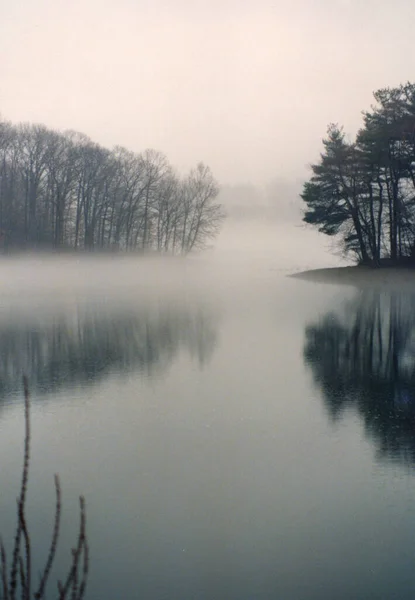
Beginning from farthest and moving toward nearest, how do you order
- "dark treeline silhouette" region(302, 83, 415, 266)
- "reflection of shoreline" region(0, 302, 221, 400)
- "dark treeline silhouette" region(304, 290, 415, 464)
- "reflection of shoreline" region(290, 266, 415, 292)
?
"dark treeline silhouette" region(302, 83, 415, 266)
"reflection of shoreline" region(290, 266, 415, 292)
"reflection of shoreline" region(0, 302, 221, 400)
"dark treeline silhouette" region(304, 290, 415, 464)

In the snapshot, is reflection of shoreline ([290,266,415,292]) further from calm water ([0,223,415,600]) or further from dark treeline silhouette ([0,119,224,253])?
dark treeline silhouette ([0,119,224,253])

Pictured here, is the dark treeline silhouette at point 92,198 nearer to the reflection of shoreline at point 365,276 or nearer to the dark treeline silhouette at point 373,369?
the reflection of shoreline at point 365,276

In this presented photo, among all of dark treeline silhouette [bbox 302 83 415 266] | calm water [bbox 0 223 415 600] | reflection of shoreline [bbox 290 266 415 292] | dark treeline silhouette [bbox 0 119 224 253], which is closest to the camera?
calm water [bbox 0 223 415 600]

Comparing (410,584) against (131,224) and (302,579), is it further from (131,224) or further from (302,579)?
(131,224)

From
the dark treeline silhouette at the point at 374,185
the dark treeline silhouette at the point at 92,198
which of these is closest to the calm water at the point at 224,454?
the dark treeline silhouette at the point at 374,185

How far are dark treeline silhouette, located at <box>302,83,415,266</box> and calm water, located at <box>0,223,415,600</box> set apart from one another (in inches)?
906

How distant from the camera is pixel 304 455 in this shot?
694cm

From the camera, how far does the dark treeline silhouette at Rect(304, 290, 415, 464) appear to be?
786cm

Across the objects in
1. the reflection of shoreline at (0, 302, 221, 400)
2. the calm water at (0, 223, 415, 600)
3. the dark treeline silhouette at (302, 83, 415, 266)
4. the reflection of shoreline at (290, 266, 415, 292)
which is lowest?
the calm water at (0, 223, 415, 600)

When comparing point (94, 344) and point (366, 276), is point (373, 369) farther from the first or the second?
point (366, 276)

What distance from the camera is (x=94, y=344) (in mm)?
14195

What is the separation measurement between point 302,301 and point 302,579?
777 inches

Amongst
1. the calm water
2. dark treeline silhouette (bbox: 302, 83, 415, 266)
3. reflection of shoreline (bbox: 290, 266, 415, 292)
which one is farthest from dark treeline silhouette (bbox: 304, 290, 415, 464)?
dark treeline silhouette (bbox: 302, 83, 415, 266)

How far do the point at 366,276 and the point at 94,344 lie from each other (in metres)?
24.2
